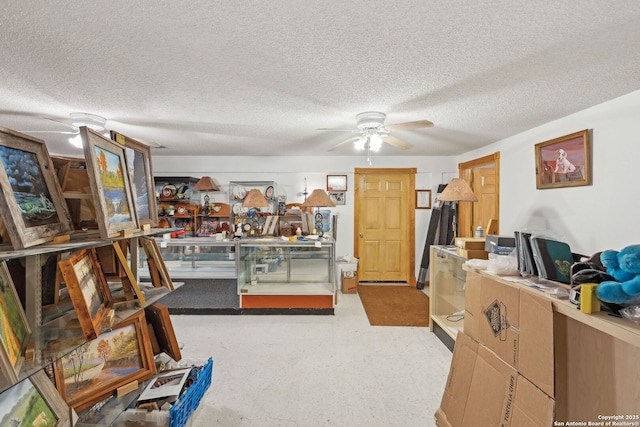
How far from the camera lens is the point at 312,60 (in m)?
1.73

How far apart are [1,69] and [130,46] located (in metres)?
1.02

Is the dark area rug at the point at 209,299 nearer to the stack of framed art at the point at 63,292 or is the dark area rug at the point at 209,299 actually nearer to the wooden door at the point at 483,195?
the stack of framed art at the point at 63,292

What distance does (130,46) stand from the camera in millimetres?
1595

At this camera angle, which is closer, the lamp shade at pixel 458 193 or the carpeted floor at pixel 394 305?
the lamp shade at pixel 458 193

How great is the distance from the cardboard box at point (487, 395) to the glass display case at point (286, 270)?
192 cm

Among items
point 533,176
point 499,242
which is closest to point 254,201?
point 499,242

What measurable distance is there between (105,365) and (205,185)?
12.1ft

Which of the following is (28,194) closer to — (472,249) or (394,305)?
(472,249)

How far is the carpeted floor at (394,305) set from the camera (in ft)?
11.5

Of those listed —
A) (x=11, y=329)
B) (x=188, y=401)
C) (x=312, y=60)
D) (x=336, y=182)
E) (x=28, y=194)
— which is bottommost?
(x=188, y=401)

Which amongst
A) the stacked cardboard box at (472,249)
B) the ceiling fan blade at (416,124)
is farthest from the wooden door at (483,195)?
the ceiling fan blade at (416,124)

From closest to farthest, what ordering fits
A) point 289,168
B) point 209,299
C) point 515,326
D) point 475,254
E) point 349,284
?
point 515,326 → point 475,254 → point 209,299 → point 349,284 → point 289,168

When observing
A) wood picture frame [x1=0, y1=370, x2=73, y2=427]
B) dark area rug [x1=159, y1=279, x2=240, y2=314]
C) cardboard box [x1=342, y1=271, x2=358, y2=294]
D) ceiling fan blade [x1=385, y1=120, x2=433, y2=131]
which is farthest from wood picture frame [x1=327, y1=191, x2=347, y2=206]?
wood picture frame [x1=0, y1=370, x2=73, y2=427]

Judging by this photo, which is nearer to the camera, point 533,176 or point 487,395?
point 487,395
